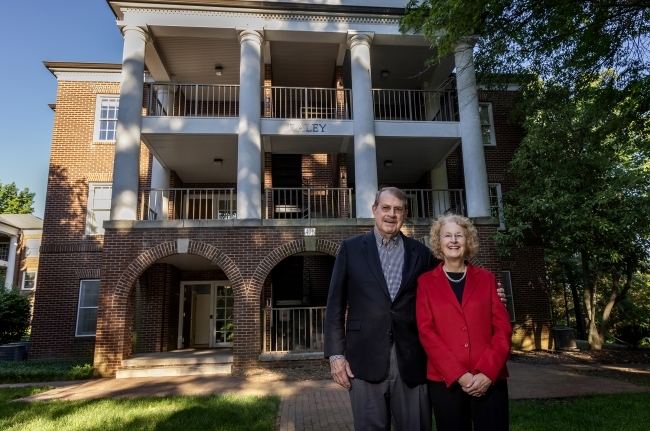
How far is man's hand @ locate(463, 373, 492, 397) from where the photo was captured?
8.12 ft

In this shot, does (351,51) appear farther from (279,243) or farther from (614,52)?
(614,52)

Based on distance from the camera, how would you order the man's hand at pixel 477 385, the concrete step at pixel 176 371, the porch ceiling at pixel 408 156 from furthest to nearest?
1. the porch ceiling at pixel 408 156
2. the concrete step at pixel 176 371
3. the man's hand at pixel 477 385

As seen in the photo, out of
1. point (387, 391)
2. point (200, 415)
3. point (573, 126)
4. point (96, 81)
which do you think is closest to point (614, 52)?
point (573, 126)

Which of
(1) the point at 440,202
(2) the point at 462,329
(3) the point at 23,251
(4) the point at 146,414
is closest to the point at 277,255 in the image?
(4) the point at 146,414

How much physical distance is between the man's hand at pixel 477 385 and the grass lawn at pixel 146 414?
3499mm

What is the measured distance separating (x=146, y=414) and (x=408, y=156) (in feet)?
34.3

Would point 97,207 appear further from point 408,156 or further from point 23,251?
point 23,251

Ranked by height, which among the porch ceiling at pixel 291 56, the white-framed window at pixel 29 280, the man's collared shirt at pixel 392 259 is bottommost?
the man's collared shirt at pixel 392 259

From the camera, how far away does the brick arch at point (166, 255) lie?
1044cm

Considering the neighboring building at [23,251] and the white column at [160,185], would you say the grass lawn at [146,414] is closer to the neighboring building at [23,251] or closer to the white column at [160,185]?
the white column at [160,185]

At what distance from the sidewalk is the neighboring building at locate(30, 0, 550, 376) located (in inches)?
57.0

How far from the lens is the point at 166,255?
10.7 metres

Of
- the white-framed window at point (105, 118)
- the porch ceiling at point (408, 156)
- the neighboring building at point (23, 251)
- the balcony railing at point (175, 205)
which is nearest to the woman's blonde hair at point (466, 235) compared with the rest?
the porch ceiling at point (408, 156)

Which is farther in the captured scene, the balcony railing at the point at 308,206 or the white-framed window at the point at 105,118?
the white-framed window at the point at 105,118
